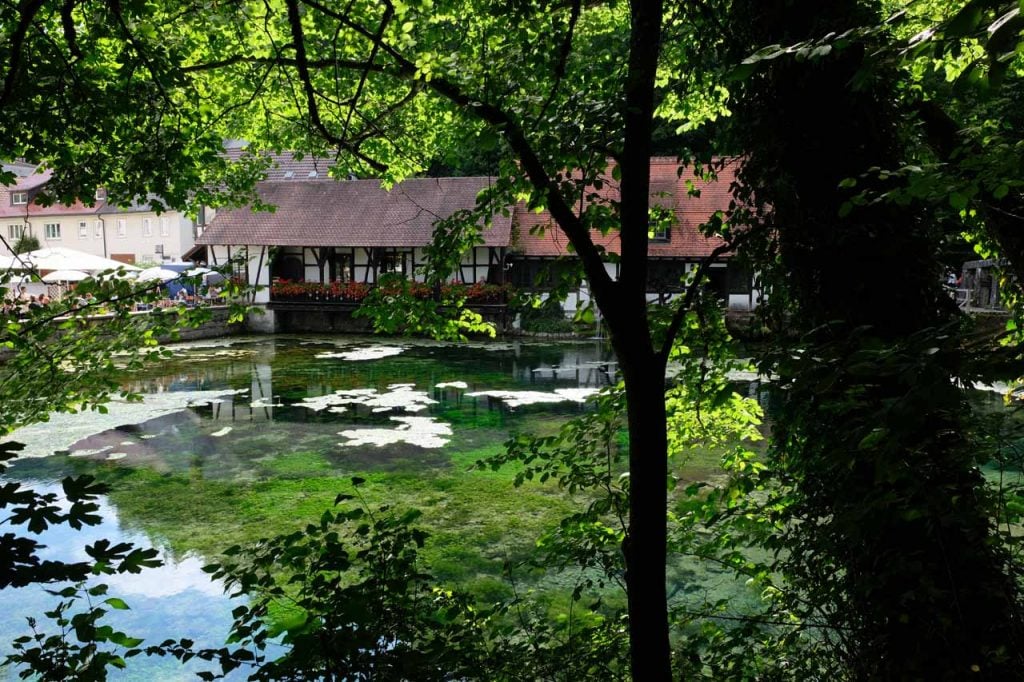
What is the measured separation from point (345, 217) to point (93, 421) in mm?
Answer: 13173

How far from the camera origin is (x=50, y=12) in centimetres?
414

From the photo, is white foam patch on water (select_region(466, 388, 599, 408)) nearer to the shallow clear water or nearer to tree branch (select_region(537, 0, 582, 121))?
the shallow clear water

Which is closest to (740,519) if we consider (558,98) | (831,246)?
(831,246)

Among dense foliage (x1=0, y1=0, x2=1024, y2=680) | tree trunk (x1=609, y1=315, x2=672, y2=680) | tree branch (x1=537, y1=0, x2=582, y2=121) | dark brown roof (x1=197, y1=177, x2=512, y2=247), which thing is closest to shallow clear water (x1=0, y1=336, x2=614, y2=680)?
dense foliage (x1=0, y1=0, x2=1024, y2=680)

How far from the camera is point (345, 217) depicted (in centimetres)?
2348

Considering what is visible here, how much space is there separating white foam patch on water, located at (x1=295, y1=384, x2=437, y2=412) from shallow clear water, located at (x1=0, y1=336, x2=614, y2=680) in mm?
36

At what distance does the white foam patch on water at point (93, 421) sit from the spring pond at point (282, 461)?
42 millimetres

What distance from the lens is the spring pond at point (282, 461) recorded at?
19.3ft

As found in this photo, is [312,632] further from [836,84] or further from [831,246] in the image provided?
[836,84]

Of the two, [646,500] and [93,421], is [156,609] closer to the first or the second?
[646,500]

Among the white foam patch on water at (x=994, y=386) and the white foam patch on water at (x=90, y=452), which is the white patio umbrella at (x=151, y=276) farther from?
the white foam patch on water at (x=994, y=386)

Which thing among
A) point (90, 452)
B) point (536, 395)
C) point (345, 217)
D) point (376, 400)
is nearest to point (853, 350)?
point (90, 452)

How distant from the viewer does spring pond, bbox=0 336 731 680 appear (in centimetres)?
589

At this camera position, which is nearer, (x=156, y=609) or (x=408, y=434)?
(x=156, y=609)
